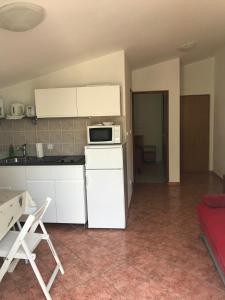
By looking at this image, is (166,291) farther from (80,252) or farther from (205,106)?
(205,106)

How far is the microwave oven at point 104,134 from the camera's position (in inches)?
139

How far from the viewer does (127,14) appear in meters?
2.55

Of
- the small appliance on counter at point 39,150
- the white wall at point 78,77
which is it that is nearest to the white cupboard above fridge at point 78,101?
the white wall at point 78,77

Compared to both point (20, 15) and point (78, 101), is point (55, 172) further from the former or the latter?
point (20, 15)

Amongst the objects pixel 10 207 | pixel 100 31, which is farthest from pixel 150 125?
pixel 10 207

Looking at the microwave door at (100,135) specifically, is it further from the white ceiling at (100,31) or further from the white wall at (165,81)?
the white wall at (165,81)

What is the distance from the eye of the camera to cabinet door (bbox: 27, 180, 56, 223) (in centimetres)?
357

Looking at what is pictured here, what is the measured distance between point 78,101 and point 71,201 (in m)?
1.33

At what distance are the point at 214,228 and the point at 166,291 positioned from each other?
2.36ft

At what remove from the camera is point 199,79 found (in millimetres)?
6461

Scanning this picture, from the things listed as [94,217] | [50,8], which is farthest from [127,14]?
[94,217]

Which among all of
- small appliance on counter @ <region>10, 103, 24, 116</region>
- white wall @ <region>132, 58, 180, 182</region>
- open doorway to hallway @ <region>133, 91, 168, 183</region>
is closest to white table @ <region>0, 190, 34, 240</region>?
small appliance on counter @ <region>10, 103, 24, 116</region>

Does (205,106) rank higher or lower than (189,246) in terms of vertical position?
higher

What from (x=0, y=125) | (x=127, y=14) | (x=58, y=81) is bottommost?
(x=0, y=125)
